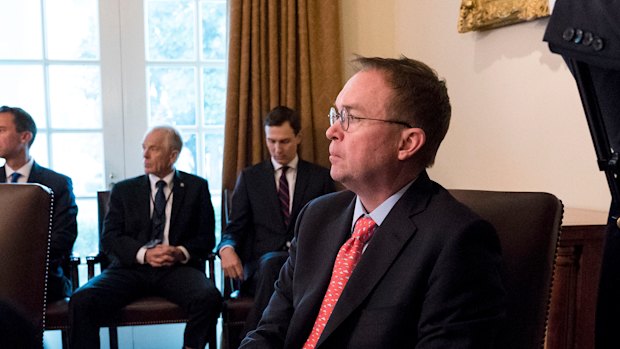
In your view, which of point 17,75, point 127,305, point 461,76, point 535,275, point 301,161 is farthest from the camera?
point 17,75

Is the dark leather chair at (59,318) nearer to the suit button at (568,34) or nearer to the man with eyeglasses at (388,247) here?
the man with eyeglasses at (388,247)

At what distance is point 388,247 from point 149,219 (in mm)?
2178

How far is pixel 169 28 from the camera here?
393cm

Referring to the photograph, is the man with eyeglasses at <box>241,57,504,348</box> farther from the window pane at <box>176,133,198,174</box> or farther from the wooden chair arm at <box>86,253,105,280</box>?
the window pane at <box>176,133,198,174</box>

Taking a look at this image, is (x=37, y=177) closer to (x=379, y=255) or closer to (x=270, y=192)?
(x=270, y=192)

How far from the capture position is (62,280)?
3.00 metres

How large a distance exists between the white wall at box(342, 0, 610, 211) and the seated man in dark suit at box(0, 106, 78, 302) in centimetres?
204

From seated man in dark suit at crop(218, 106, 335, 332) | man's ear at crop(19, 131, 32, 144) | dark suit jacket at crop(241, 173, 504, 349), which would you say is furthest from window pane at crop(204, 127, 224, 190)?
dark suit jacket at crop(241, 173, 504, 349)

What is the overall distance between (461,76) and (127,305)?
6.64 feet

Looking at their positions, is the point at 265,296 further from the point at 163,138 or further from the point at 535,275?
the point at 535,275

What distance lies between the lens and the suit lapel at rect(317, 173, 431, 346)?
132 cm

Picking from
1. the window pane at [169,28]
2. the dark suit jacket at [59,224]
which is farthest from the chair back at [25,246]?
the window pane at [169,28]

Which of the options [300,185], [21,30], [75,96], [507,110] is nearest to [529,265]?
[507,110]

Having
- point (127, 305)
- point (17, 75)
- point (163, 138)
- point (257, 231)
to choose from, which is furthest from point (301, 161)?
point (17, 75)
